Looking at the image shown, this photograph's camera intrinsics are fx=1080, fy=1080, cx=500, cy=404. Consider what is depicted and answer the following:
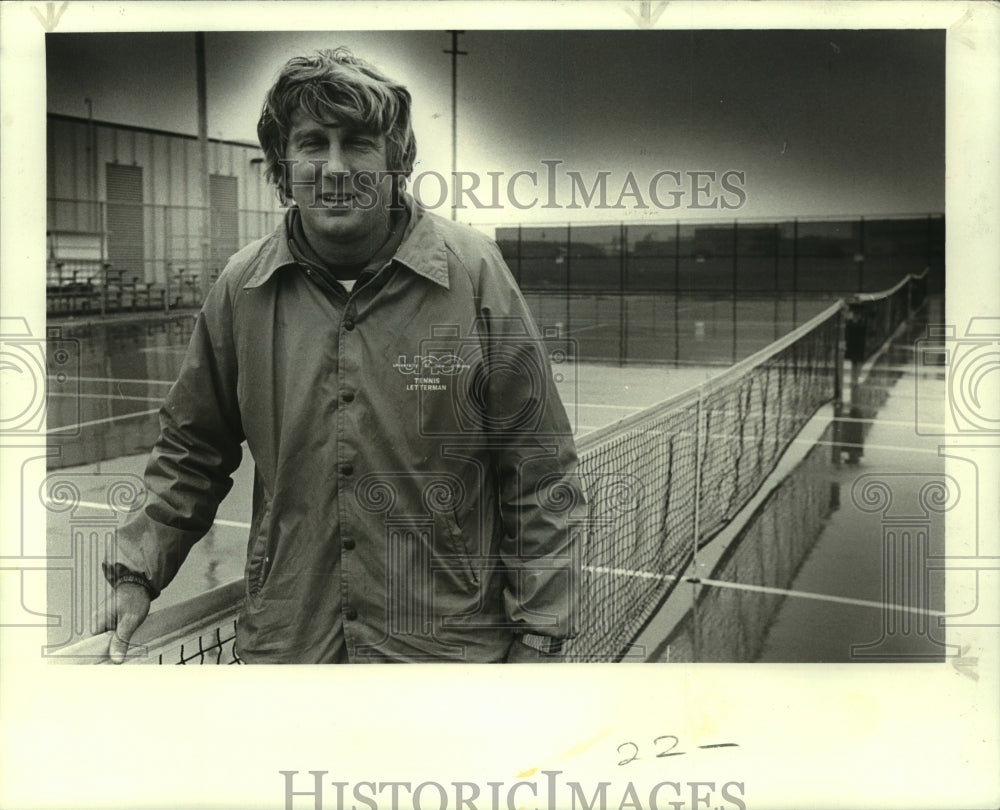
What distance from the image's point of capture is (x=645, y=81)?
106 inches

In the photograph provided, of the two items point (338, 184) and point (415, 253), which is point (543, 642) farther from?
point (338, 184)

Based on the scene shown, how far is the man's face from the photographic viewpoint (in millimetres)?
2334

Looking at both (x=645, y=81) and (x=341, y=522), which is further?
(x=645, y=81)

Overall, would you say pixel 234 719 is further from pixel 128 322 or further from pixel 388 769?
pixel 128 322

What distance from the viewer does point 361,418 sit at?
234cm

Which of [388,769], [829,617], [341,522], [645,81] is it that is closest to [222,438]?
[341,522]

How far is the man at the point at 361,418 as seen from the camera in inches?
90.7

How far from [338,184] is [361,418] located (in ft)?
1.69

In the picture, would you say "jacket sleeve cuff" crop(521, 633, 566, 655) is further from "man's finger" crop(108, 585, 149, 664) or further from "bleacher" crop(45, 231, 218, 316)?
"bleacher" crop(45, 231, 218, 316)

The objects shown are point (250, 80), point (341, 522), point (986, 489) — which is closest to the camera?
point (341, 522)

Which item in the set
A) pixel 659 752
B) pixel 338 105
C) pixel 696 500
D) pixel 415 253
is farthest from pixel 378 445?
pixel 696 500

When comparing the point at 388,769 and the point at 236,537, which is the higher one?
the point at 236,537

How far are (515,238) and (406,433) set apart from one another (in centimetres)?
63

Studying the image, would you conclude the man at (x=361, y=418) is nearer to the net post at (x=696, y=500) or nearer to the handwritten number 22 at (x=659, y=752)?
the handwritten number 22 at (x=659, y=752)
